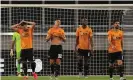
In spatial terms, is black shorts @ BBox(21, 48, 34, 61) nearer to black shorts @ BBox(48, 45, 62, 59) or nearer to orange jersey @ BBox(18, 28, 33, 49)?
orange jersey @ BBox(18, 28, 33, 49)

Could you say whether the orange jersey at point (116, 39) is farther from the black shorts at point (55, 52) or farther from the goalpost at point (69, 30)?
the goalpost at point (69, 30)

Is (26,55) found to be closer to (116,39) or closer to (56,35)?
(56,35)

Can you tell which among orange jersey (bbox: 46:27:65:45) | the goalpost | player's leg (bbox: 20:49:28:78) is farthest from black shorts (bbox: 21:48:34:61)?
the goalpost

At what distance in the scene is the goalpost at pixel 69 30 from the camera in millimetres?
24172

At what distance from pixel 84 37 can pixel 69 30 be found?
3.38 m

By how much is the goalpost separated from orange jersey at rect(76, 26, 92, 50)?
2.77 meters

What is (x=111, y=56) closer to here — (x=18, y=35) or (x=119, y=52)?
(x=119, y=52)

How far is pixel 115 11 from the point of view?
24.2m

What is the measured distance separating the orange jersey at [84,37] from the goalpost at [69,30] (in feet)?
9.10

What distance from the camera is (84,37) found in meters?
21.5

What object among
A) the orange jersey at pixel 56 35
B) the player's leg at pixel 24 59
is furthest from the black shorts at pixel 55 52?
the player's leg at pixel 24 59

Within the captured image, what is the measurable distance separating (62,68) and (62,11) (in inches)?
90.4

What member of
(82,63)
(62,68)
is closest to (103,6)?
(82,63)

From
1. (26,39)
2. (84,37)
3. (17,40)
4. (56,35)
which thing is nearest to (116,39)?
(84,37)
